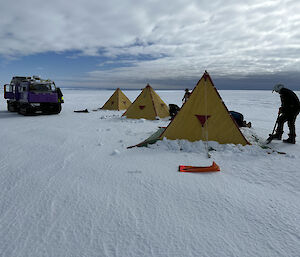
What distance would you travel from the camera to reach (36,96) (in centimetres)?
1195

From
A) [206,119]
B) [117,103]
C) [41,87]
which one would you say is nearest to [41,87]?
[41,87]

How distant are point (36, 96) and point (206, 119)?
1097cm

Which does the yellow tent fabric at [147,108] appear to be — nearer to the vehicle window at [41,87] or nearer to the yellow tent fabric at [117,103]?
the yellow tent fabric at [117,103]

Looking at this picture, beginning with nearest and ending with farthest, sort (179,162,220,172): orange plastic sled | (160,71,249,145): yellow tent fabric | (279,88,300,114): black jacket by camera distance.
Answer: (179,162,220,172): orange plastic sled
(160,71,249,145): yellow tent fabric
(279,88,300,114): black jacket

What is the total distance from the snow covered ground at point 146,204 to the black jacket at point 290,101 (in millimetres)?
1536

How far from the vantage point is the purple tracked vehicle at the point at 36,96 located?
1185 centimetres

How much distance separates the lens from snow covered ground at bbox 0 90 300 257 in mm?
2117

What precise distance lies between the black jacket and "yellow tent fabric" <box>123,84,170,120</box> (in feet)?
21.8

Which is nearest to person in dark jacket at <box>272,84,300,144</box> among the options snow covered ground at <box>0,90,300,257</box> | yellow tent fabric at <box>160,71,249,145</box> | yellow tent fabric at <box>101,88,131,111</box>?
snow covered ground at <box>0,90,300,257</box>

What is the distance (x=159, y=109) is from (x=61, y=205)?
962 cm

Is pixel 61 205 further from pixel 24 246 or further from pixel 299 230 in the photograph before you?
pixel 299 230

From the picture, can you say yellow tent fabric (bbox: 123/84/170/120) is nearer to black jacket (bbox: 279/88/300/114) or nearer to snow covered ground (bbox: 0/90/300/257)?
snow covered ground (bbox: 0/90/300/257)

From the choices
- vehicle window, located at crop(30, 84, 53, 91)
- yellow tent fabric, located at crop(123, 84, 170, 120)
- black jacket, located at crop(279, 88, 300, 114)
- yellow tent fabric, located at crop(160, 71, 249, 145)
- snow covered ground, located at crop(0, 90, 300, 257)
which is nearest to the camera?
snow covered ground, located at crop(0, 90, 300, 257)

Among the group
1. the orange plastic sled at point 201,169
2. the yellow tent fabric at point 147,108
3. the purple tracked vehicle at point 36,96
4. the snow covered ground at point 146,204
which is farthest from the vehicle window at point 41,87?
the orange plastic sled at point 201,169
